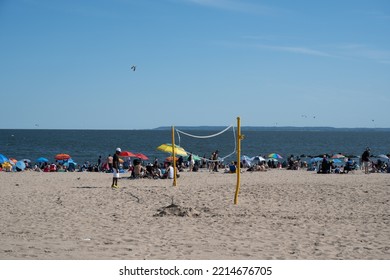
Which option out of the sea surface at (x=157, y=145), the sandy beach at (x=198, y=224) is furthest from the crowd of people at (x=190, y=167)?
the sea surface at (x=157, y=145)

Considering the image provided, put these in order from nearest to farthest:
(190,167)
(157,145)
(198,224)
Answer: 1. (198,224)
2. (190,167)
3. (157,145)

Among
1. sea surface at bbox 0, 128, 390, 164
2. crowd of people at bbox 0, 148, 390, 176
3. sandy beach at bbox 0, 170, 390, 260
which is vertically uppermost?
sea surface at bbox 0, 128, 390, 164

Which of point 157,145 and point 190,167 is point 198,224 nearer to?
point 190,167

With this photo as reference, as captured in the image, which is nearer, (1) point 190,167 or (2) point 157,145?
(1) point 190,167

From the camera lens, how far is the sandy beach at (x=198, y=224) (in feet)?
19.9

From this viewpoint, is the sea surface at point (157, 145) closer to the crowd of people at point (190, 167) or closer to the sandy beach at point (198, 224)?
the crowd of people at point (190, 167)

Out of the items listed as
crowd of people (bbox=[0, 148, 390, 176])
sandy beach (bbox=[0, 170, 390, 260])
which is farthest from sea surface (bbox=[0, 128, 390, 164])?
sandy beach (bbox=[0, 170, 390, 260])

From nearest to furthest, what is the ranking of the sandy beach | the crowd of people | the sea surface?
the sandy beach → the crowd of people → the sea surface

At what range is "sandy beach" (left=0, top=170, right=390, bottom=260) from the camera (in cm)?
608

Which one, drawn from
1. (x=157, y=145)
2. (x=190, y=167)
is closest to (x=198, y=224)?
(x=190, y=167)

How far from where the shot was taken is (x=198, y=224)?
810cm

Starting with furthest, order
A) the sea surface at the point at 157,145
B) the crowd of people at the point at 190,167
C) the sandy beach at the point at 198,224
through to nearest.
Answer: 1. the sea surface at the point at 157,145
2. the crowd of people at the point at 190,167
3. the sandy beach at the point at 198,224

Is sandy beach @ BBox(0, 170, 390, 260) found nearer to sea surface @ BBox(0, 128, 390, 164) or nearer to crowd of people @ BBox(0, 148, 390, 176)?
crowd of people @ BBox(0, 148, 390, 176)
